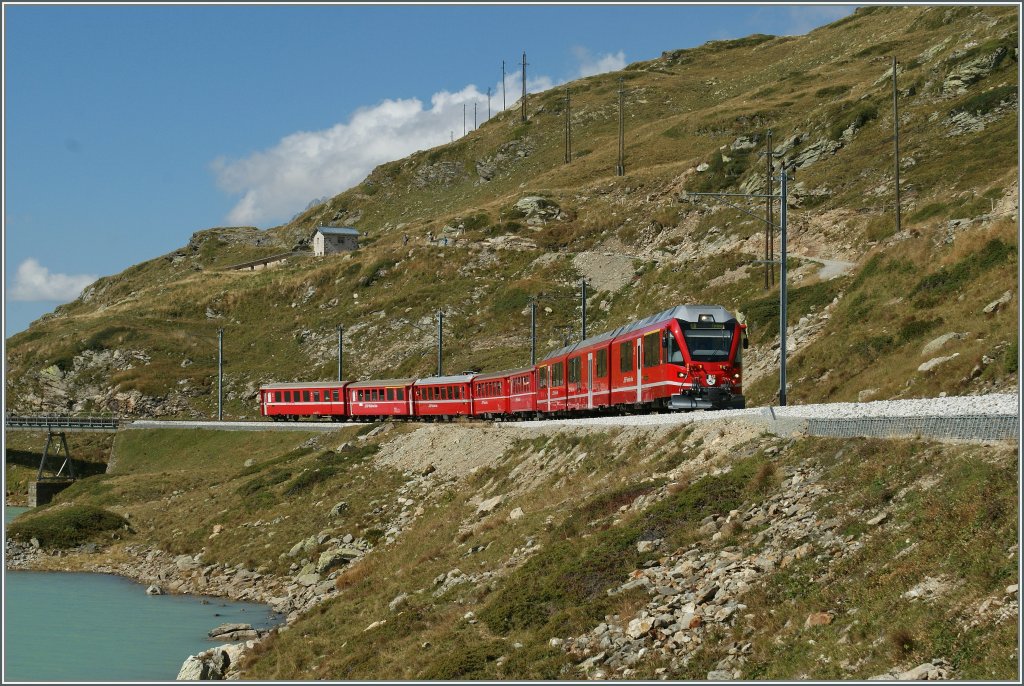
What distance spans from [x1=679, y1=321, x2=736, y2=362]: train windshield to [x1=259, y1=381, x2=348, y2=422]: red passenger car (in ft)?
166

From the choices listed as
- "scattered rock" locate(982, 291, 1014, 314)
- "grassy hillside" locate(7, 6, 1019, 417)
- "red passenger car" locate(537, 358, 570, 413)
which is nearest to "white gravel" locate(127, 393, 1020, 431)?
"grassy hillside" locate(7, 6, 1019, 417)

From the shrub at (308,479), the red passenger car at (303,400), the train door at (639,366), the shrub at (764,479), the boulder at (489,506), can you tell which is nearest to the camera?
the shrub at (764,479)

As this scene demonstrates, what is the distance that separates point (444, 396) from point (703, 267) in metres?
25.1

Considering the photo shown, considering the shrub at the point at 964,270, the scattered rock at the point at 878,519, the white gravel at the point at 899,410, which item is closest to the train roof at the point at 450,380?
the shrub at the point at 964,270

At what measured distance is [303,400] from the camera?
87.2 meters

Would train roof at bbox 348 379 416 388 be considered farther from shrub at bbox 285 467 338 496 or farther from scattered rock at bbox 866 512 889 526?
scattered rock at bbox 866 512 889 526

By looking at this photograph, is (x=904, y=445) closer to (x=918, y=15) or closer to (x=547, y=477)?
(x=547, y=477)

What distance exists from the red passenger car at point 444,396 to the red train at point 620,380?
0.06m

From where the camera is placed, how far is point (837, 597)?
16.9 meters

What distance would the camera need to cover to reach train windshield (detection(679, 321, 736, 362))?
36.1 metres

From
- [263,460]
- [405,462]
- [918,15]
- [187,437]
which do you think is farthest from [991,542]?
[918,15]

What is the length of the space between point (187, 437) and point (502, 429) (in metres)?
43.7

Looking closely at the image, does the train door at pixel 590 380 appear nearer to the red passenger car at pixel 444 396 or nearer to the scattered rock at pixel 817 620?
the red passenger car at pixel 444 396

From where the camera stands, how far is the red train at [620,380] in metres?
36.0
